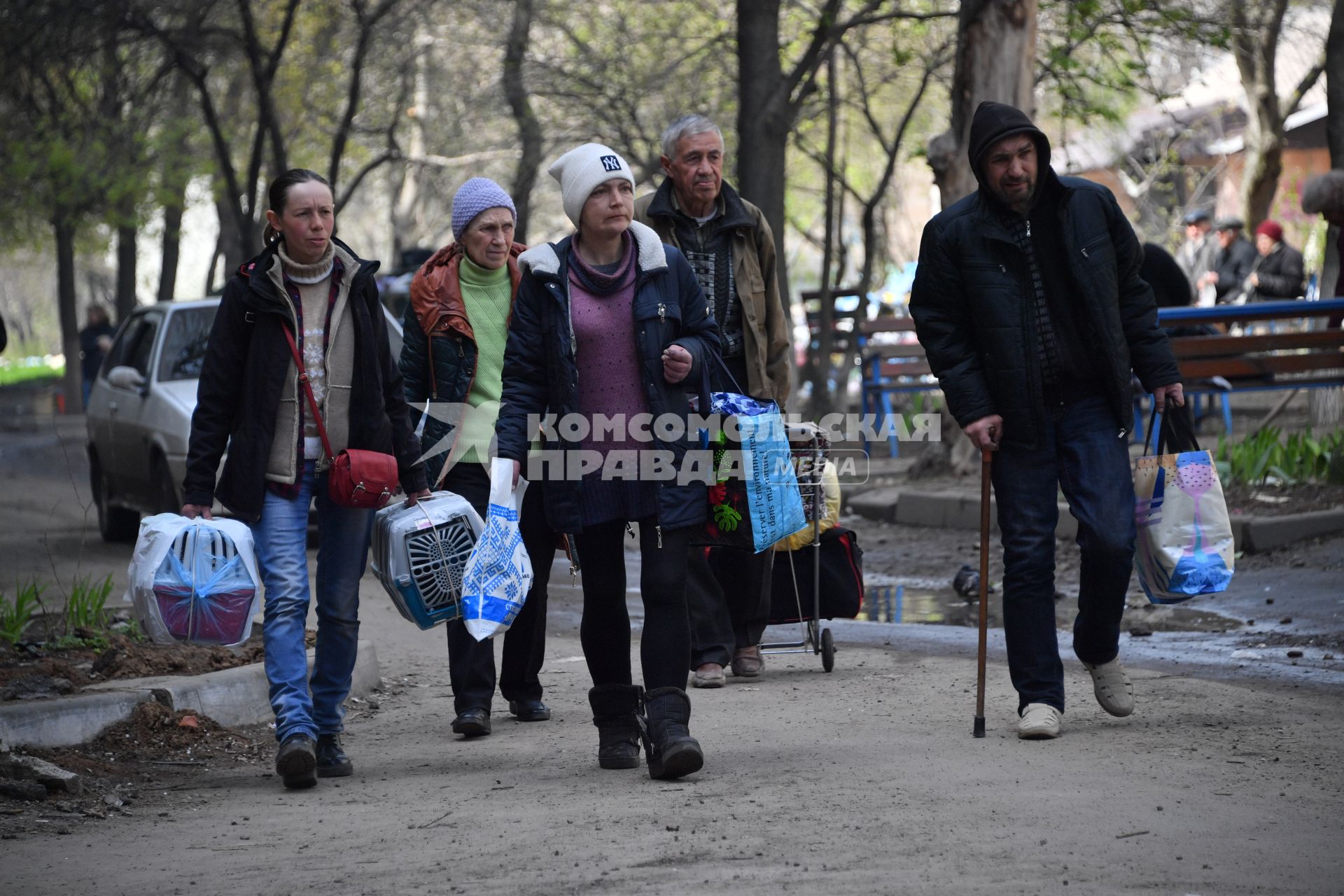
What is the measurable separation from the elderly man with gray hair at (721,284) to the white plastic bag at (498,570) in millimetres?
1489

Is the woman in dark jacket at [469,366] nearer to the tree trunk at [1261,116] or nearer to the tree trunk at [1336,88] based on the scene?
the tree trunk at [1336,88]

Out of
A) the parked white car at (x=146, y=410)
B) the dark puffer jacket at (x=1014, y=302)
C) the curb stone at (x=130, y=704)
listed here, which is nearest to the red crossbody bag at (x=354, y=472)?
the curb stone at (x=130, y=704)

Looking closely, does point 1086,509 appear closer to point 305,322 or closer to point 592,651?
point 592,651

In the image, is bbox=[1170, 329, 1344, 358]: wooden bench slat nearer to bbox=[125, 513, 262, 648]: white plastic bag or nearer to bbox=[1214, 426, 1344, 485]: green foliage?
bbox=[1214, 426, 1344, 485]: green foliage

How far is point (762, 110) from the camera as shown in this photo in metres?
14.4

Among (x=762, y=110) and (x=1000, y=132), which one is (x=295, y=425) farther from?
(x=762, y=110)

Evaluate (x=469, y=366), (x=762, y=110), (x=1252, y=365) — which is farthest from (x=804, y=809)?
(x=762, y=110)

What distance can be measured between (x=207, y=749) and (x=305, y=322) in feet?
5.51

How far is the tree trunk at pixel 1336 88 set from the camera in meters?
13.2

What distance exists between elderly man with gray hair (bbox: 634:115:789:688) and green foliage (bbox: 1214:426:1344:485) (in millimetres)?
5103

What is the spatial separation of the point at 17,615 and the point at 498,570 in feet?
9.98

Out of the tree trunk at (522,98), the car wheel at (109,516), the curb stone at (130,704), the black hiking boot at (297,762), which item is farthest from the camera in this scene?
the tree trunk at (522,98)

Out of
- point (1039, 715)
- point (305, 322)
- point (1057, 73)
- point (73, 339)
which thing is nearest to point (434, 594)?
point (305, 322)

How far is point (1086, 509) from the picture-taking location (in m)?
5.42
